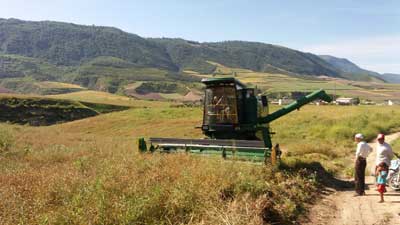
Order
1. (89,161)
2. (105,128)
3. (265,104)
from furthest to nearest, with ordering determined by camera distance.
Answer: (105,128), (265,104), (89,161)

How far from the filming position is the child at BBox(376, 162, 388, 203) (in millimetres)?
11136

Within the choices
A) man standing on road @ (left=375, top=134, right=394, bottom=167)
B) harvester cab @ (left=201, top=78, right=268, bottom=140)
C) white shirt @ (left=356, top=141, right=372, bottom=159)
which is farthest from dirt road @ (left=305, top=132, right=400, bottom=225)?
harvester cab @ (left=201, top=78, right=268, bottom=140)

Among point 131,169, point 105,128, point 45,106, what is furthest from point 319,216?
point 45,106

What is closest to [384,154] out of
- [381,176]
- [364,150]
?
[364,150]

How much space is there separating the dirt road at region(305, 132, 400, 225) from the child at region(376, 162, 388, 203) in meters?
0.31

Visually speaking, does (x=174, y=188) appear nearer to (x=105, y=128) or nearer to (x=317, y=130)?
(x=317, y=130)

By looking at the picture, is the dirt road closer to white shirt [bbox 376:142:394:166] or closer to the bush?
white shirt [bbox 376:142:394:166]

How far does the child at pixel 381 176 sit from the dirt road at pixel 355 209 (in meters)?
0.31

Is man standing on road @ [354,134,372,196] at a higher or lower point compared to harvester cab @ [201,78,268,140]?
lower

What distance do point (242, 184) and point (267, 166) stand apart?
2921 millimetres

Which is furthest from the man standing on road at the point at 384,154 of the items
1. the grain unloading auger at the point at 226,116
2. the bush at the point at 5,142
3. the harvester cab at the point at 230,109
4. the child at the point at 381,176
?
the bush at the point at 5,142

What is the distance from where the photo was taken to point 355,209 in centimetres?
1037

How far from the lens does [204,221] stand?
6953mm

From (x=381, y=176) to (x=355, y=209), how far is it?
1.65m
